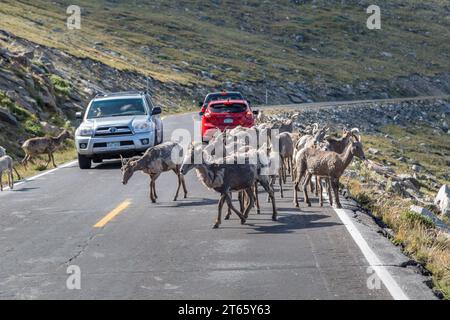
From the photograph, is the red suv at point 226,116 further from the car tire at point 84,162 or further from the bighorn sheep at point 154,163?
the bighorn sheep at point 154,163

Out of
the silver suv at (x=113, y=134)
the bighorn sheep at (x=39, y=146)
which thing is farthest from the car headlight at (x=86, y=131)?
the bighorn sheep at (x=39, y=146)

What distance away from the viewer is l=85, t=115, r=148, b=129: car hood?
2052 cm

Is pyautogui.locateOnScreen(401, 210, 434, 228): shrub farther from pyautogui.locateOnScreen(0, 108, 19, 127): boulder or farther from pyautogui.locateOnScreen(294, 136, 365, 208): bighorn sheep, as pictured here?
pyautogui.locateOnScreen(0, 108, 19, 127): boulder

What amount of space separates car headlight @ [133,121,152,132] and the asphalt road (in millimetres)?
5734

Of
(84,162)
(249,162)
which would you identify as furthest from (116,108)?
(249,162)

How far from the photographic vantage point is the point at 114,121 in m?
20.7

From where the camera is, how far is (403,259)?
9.14 meters

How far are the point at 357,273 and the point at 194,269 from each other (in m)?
1.97

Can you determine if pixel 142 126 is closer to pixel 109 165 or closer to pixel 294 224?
pixel 109 165

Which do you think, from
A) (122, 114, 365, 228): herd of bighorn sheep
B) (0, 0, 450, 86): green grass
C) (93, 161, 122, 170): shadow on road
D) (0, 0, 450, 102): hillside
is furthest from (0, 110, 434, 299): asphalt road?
(0, 0, 450, 86): green grass

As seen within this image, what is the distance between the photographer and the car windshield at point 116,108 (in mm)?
21766
